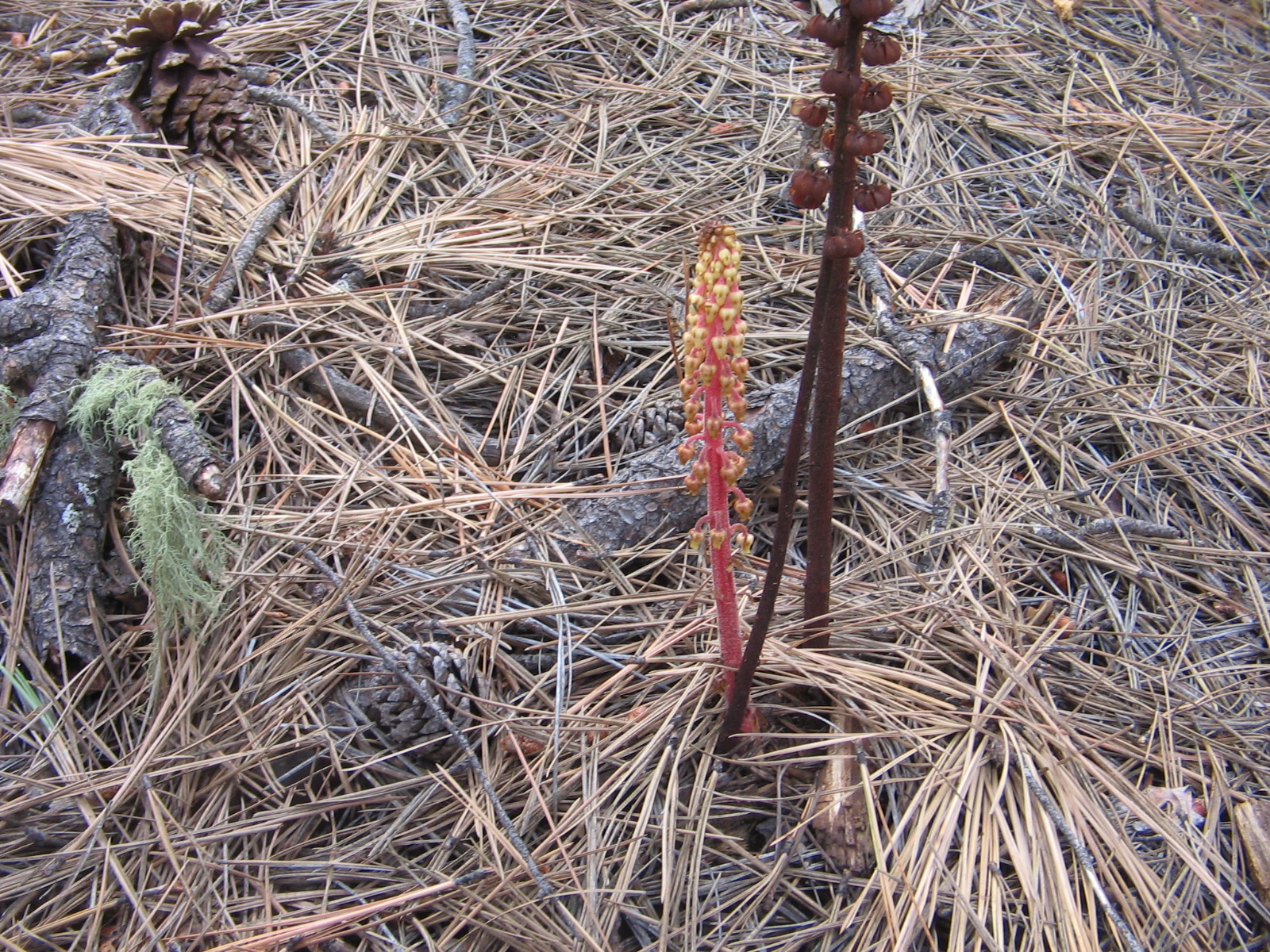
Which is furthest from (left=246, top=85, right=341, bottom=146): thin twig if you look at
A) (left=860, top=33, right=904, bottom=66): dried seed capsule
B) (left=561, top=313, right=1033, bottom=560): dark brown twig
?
(left=860, top=33, right=904, bottom=66): dried seed capsule

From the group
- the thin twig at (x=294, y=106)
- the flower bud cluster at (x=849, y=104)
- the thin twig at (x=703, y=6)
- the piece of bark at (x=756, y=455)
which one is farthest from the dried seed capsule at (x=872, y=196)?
the thin twig at (x=703, y=6)

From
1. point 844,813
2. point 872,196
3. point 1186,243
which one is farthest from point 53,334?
point 1186,243

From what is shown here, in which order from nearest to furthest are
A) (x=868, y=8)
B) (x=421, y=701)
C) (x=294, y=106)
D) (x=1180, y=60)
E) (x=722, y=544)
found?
(x=868, y=8) < (x=722, y=544) < (x=421, y=701) < (x=294, y=106) < (x=1180, y=60)

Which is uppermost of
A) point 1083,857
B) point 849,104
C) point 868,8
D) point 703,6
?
point 868,8

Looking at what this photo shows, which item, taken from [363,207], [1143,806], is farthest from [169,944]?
[363,207]

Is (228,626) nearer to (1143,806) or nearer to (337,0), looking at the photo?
(1143,806)

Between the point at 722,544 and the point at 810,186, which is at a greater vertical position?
the point at 810,186

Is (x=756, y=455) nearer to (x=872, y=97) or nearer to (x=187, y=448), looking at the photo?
(x=872, y=97)
